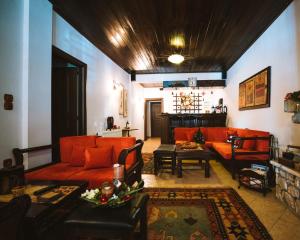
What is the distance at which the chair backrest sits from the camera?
0.84m

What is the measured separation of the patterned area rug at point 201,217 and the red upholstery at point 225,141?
1045mm

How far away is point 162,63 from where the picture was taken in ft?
21.3

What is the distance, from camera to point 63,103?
156 inches

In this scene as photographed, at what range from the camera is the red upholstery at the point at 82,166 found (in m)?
2.31

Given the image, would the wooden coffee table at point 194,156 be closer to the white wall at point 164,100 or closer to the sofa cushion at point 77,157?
the sofa cushion at point 77,157

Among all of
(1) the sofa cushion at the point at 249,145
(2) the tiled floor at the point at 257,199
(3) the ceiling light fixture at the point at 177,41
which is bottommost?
(2) the tiled floor at the point at 257,199

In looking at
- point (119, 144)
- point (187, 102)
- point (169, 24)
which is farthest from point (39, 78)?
point (187, 102)

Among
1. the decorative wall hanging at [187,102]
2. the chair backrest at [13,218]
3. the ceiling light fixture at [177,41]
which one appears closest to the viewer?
the chair backrest at [13,218]

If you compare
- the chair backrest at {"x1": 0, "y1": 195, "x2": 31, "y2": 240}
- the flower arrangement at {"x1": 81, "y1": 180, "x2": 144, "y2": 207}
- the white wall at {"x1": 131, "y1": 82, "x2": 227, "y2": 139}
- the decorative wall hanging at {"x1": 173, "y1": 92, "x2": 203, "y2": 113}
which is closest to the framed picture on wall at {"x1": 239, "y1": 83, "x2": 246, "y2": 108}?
the white wall at {"x1": 131, "y1": 82, "x2": 227, "y2": 139}

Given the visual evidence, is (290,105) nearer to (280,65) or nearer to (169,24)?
(280,65)

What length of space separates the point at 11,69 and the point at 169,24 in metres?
2.77

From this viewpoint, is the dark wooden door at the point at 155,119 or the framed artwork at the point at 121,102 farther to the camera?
the dark wooden door at the point at 155,119

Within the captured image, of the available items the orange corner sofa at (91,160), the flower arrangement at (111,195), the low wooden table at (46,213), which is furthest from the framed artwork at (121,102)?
the flower arrangement at (111,195)

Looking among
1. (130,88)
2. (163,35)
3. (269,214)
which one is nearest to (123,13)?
(163,35)
